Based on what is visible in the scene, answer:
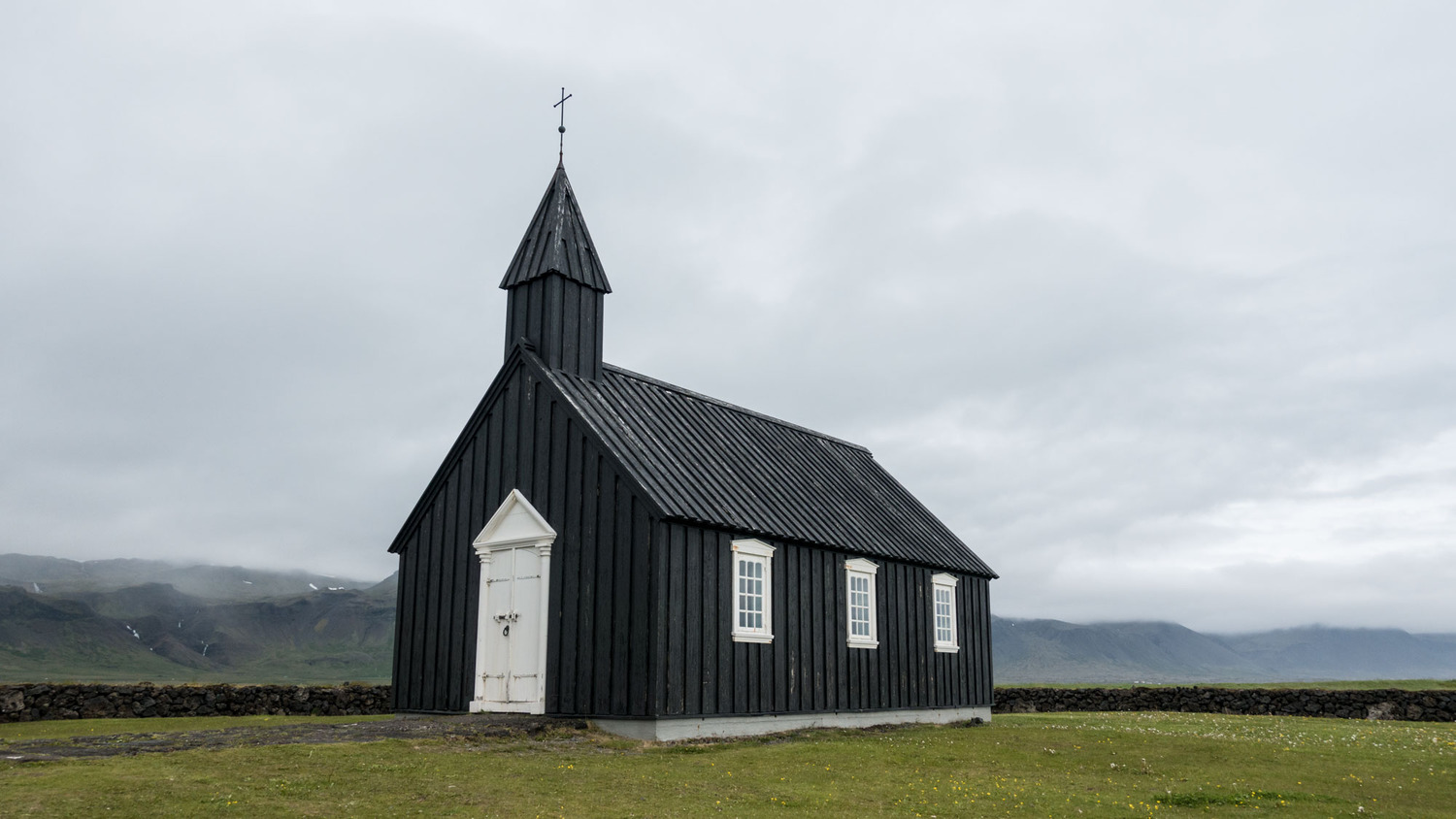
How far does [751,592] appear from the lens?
20078 millimetres

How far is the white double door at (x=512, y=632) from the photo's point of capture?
19359mm

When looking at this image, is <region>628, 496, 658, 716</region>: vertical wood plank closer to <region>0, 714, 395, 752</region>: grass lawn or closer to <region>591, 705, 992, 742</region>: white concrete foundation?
<region>591, 705, 992, 742</region>: white concrete foundation

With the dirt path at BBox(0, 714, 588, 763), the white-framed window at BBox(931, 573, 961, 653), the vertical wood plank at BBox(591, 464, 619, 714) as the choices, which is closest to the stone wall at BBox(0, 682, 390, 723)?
the dirt path at BBox(0, 714, 588, 763)

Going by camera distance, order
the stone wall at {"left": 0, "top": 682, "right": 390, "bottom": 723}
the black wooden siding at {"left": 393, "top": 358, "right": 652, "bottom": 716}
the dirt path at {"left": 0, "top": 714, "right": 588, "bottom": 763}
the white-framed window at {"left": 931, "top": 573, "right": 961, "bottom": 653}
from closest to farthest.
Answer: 1. the dirt path at {"left": 0, "top": 714, "right": 588, "bottom": 763}
2. the black wooden siding at {"left": 393, "top": 358, "right": 652, "bottom": 716}
3. the stone wall at {"left": 0, "top": 682, "right": 390, "bottom": 723}
4. the white-framed window at {"left": 931, "top": 573, "right": 961, "bottom": 653}

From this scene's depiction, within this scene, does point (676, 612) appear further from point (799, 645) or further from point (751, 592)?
point (799, 645)

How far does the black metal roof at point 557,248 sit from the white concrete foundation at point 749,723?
9.40 m

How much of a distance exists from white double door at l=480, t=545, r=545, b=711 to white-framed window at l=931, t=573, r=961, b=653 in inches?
434

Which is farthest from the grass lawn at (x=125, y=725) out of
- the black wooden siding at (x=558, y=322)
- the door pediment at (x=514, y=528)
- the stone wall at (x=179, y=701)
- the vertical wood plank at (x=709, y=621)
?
the black wooden siding at (x=558, y=322)

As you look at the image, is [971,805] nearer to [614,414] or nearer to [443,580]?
[614,414]

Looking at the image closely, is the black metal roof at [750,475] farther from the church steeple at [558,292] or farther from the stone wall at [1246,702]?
the stone wall at [1246,702]

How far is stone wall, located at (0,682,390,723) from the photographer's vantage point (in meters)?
23.2

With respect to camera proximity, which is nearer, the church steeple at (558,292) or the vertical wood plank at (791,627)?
the vertical wood plank at (791,627)

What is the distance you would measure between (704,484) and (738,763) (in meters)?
6.50

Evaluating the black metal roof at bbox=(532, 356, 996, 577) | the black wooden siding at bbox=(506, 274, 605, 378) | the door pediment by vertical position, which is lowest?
the door pediment
